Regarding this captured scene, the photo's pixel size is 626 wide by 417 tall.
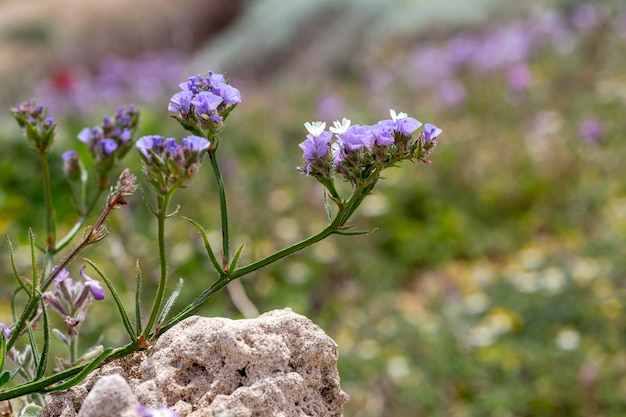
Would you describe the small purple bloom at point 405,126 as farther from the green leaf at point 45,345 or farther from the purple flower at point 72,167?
the purple flower at point 72,167

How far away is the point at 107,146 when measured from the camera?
1.67 meters

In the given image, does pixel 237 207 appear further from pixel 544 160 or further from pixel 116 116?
pixel 116 116

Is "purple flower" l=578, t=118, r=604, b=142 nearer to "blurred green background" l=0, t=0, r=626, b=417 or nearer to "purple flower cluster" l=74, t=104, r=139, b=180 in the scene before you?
Result: "blurred green background" l=0, t=0, r=626, b=417

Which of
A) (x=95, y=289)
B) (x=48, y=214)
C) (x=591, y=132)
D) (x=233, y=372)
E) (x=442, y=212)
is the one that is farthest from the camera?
(x=591, y=132)

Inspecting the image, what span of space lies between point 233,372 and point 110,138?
0.63m

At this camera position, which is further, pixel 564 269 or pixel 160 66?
pixel 160 66

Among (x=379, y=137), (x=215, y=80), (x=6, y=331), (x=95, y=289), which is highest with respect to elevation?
(x=215, y=80)

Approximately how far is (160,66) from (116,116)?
6914 mm

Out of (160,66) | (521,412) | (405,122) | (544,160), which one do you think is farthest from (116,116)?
(160,66)

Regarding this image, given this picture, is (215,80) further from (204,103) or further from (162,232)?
(162,232)

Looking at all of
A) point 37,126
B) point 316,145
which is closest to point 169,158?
point 316,145

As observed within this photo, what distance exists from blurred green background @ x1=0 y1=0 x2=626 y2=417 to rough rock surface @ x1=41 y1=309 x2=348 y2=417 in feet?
1.34

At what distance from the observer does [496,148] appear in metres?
6.89

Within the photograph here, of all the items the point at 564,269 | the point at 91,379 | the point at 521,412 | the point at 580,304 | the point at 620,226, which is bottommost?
the point at 91,379
